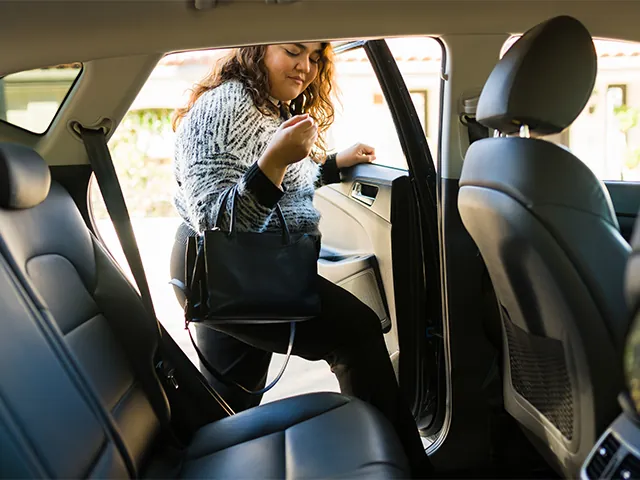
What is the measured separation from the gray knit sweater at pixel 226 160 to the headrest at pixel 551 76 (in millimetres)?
536

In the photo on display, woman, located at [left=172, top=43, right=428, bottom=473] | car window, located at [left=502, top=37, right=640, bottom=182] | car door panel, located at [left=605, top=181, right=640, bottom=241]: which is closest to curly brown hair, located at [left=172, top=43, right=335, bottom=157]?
woman, located at [left=172, top=43, right=428, bottom=473]

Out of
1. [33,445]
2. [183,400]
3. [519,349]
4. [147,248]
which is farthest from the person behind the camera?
[147,248]

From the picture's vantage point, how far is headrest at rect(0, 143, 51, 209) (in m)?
1.18

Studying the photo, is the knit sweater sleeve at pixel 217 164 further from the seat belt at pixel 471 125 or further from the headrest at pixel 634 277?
the headrest at pixel 634 277

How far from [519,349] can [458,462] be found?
459 millimetres

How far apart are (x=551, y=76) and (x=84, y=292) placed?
38.2 inches

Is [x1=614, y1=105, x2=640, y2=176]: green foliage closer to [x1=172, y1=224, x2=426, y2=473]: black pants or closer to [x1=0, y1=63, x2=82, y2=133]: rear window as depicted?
[x1=172, y1=224, x2=426, y2=473]: black pants

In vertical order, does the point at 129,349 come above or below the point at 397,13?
below

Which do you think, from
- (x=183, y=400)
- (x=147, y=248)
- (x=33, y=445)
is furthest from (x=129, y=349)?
(x=147, y=248)

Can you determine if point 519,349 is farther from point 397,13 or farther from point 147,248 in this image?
point 147,248

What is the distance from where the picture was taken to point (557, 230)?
3.66 ft

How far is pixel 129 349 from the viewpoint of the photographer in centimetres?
141

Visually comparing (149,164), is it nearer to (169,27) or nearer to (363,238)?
(363,238)

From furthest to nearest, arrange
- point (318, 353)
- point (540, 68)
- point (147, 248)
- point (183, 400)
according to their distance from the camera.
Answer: point (147, 248) → point (318, 353) → point (183, 400) → point (540, 68)
